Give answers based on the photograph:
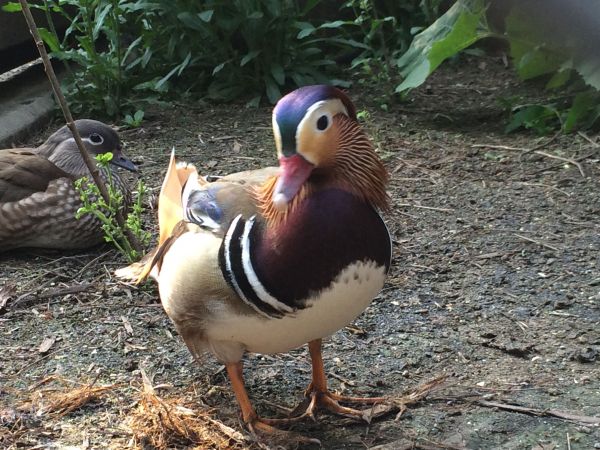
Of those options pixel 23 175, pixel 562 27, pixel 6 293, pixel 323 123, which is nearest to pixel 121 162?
pixel 23 175

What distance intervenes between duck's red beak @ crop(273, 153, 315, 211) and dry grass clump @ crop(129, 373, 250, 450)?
718 mm

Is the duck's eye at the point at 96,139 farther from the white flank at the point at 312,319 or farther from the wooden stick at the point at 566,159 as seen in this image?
the wooden stick at the point at 566,159

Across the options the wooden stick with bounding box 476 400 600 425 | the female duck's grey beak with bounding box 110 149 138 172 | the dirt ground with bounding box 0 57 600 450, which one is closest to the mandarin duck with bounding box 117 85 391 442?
the dirt ground with bounding box 0 57 600 450

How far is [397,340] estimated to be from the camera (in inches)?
101

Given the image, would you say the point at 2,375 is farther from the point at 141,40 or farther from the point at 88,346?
the point at 141,40

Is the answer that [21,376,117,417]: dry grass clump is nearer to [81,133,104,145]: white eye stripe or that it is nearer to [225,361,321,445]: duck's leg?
[225,361,321,445]: duck's leg

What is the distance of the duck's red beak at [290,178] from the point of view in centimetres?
172

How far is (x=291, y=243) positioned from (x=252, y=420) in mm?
595

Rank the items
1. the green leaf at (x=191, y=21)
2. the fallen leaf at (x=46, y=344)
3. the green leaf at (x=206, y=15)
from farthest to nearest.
→ the green leaf at (x=191, y=21), the green leaf at (x=206, y=15), the fallen leaf at (x=46, y=344)

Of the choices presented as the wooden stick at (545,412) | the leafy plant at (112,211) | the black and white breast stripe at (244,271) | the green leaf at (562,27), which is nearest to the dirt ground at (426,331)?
the wooden stick at (545,412)

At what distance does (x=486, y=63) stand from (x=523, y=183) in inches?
81.8

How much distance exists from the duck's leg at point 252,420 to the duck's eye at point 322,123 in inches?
28.5

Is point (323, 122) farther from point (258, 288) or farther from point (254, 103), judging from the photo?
point (254, 103)

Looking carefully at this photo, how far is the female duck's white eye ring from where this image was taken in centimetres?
175
